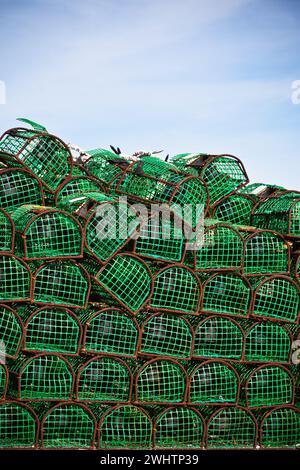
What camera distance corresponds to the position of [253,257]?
550 centimetres

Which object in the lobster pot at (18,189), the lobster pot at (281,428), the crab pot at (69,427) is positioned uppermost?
the lobster pot at (18,189)

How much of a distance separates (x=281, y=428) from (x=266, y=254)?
1.49m

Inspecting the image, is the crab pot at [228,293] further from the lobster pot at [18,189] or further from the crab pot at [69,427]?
the lobster pot at [18,189]

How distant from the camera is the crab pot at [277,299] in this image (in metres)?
5.43

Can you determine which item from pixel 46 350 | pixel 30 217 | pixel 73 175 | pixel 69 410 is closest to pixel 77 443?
pixel 69 410

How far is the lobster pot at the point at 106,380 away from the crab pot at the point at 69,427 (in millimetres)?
143

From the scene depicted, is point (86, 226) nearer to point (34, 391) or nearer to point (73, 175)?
point (73, 175)

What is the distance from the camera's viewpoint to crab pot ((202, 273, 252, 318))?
17.5 ft

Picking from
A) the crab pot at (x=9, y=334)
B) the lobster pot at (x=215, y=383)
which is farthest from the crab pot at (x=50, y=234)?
the lobster pot at (x=215, y=383)

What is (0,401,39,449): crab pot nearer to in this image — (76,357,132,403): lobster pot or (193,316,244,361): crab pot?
(76,357,132,403): lobster pot

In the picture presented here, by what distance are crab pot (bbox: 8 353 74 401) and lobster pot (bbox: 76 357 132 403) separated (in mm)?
125

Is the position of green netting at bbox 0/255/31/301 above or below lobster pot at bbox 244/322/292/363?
above

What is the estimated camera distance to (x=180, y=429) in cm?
526

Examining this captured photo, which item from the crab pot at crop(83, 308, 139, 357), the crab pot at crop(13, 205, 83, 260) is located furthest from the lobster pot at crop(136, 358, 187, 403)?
the crab pot at crop(13, 205, 83, 260)
